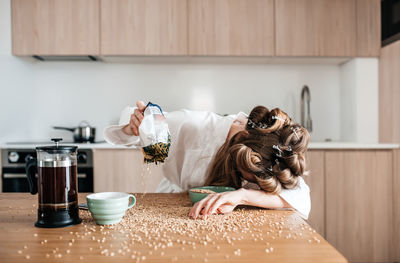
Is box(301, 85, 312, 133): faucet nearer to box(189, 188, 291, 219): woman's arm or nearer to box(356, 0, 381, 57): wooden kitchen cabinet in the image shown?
box(356, 0, 381, 57): wooden kitchen cabinet

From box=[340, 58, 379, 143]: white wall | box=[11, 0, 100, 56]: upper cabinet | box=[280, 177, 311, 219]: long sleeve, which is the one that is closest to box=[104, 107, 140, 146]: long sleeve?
box=[280, 177, 311, 219]: long sleeve

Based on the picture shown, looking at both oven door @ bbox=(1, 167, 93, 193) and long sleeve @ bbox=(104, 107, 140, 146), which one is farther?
oven door @ bbox=(1, 167, 93, 193)

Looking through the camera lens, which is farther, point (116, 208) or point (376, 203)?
point (376, 203)

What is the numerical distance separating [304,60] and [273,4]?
0.61m

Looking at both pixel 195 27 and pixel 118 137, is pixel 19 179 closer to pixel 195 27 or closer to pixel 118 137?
Answer: pixel 118 137

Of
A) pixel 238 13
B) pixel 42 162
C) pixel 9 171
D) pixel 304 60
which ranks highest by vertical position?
pixel 238 13

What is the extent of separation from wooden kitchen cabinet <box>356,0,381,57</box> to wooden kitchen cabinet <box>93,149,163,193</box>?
215cm

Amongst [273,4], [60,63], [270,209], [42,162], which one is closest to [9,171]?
[60,63]

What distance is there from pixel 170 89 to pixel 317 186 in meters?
1.68

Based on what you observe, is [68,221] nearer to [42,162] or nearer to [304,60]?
[42,162]

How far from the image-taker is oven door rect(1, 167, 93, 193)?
9.55 ft

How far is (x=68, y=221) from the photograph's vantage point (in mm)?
946

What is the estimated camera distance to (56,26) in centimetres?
310

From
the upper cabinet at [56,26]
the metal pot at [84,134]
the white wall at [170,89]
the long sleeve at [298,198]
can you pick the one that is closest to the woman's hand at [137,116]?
the long sleeve at [298,198]
